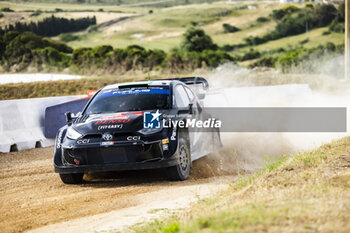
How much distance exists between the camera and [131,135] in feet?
26.6

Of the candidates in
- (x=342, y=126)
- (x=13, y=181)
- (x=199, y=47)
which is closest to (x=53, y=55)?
(x=199, y=47)

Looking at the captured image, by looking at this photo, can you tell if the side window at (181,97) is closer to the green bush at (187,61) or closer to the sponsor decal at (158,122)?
the sponsor decal at (158,122)

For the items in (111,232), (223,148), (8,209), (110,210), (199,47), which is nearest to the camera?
(111,232)

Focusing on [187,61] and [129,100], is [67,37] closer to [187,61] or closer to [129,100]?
[187,61]

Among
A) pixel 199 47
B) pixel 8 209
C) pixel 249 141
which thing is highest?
pixel 8 209

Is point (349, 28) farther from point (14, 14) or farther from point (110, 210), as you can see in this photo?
point (14, 14)

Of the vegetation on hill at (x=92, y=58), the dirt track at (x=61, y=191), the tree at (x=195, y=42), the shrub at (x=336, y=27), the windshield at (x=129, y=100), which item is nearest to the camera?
the dirt track at (x=61, y=191)

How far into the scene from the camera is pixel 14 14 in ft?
201

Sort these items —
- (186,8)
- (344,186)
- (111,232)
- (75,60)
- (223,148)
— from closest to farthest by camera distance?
(111,232) < (344,186) < (223,148) < (75,60) < (186,8)

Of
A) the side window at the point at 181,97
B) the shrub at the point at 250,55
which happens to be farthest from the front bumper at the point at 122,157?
the shrub at the point at 250,55

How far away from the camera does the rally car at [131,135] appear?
8.11 meters

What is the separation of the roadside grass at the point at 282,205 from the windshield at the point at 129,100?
2.47 metres

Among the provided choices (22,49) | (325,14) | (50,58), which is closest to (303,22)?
(325,14)

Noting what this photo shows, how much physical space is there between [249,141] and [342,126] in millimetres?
3184
